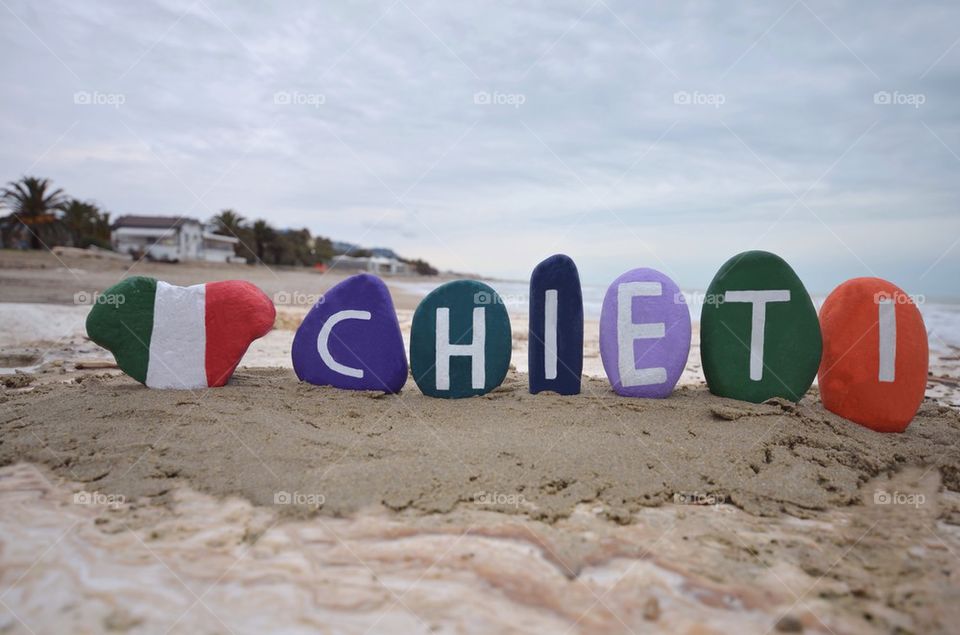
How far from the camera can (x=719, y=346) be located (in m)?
5.06

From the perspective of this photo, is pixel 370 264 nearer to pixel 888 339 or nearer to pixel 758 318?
pixel 758 318

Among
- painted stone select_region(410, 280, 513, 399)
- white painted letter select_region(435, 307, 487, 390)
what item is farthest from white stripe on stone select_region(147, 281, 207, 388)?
white painted letter select_region(435, 307, 487, 390)

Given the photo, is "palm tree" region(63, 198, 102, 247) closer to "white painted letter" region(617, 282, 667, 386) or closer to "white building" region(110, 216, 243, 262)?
"white building" region(110, 216, 243, 262)

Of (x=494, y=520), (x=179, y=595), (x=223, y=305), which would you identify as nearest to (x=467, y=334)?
(x=223, y=305)

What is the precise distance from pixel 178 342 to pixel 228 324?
44cm

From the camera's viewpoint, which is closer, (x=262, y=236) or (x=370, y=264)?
(x=262, y=236)

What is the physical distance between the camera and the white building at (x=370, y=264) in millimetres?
46438

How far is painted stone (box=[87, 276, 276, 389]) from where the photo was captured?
4992 millimetres

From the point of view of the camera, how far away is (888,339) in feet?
15.0

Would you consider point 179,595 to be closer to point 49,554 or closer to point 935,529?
point 49,554

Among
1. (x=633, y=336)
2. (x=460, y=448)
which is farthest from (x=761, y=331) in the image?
(x=460, y=448)

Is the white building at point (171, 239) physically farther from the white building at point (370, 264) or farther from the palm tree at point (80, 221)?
the white building at point (370, 264)

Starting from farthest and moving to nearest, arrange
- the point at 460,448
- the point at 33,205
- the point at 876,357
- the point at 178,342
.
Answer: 1. the point at 33,205
2. the point at 178,342
3. the point at 876,357
4. the point at 460,448

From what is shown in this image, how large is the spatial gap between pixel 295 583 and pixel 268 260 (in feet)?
140
